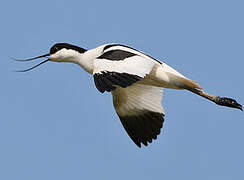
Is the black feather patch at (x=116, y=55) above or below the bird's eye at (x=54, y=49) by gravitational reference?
below

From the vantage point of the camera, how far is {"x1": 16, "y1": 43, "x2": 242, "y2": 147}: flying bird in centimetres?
859

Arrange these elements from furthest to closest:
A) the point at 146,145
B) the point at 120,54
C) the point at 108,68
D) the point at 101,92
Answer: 1. the point at 146,145
2. the point at 120,54
3. the point at 108,68
4. the point at 101,92

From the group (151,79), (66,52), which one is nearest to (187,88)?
(151,79)

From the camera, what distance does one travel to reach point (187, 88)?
32.4 feet

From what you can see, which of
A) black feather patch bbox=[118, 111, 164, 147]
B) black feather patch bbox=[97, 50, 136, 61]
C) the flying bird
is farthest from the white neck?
black feather patch bbox=[118, 111, 164, 147]

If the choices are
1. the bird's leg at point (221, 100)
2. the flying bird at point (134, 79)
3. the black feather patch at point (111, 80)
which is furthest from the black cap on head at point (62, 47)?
the black feather patch at point (111, 80)

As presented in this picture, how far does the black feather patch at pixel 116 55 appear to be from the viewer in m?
9.03

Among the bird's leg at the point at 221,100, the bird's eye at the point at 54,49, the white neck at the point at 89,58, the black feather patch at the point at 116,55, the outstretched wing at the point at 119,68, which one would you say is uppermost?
the bird's eye at the point at 54,49

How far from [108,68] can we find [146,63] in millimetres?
637

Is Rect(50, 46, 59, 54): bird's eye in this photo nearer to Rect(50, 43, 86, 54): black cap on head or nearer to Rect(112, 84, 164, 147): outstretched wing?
Rect(50, 43, 86, 54): black cap on head

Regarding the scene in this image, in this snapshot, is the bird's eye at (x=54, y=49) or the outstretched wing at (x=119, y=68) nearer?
the outstretched wing at (x=119, y=68)

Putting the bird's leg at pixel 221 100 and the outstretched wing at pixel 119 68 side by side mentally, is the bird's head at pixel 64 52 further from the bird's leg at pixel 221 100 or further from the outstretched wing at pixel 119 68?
the bird's leg at pixel 221 100

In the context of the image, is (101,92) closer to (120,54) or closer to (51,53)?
(120,54)

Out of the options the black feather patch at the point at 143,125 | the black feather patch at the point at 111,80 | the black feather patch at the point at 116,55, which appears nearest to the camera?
the black feather patch at the point at 111,80
